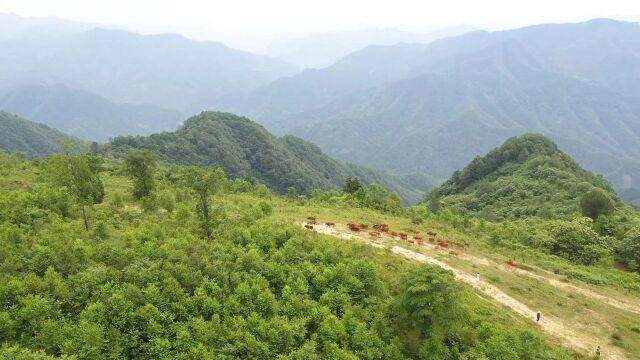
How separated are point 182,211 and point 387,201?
2713cm

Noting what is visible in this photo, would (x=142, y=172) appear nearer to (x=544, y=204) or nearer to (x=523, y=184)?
(x=544, y=204)

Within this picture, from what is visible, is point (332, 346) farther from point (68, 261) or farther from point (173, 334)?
point (68, 261)

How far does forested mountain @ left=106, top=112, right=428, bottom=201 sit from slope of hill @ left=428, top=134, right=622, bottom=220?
41.5m

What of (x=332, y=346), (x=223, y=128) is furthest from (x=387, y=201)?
(x=223, y=128)

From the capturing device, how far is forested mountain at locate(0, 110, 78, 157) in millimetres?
158000

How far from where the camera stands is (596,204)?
5781cm

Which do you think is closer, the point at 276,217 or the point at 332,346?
the point at 332,346

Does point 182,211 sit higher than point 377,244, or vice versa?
point 182,211

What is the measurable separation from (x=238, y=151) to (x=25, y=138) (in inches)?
3376

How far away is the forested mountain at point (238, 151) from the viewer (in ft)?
395

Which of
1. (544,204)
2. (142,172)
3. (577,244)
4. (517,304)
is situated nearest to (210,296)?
(517,304)

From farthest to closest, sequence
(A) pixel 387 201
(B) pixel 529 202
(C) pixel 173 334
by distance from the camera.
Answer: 1. (B) pixel 529 202
2. (A) pixel 387 201
3. (C) pixel 173 334

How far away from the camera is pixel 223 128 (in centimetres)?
14138

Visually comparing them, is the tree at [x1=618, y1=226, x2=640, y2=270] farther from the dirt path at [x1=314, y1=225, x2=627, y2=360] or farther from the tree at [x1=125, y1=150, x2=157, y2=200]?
the tree at [x1=125, y1=150, x2=157, y2=200]
